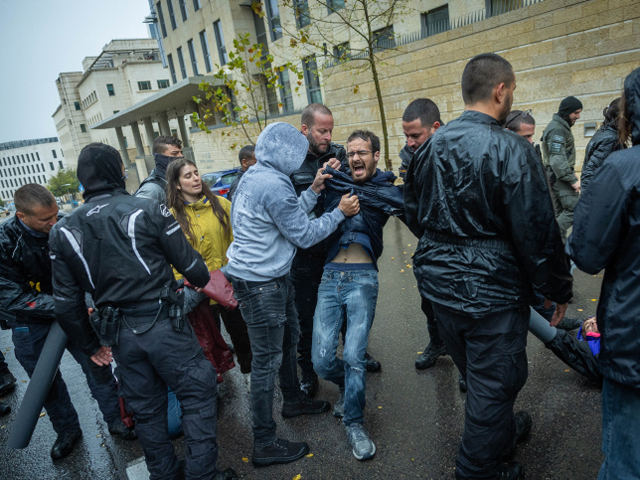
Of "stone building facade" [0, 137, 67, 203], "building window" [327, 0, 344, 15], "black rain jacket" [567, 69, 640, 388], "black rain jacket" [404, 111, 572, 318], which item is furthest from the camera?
"stone building facade" [0, 137, 67, 203]

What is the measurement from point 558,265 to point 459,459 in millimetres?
1180

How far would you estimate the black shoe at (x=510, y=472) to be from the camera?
2246 mm

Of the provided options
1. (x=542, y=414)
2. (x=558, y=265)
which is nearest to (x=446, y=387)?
(x=542, y=414)

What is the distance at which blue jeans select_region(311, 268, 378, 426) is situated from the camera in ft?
8.87

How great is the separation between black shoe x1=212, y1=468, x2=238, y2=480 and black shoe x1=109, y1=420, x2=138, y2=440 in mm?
1053

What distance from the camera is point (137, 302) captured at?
7.68 feet

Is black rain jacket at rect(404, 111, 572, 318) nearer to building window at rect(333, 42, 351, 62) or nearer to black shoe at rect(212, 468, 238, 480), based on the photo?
black shoe at rect(212, 468, 238, 480)

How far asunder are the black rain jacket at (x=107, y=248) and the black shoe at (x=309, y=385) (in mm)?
1670

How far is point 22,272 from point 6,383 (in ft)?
7.65

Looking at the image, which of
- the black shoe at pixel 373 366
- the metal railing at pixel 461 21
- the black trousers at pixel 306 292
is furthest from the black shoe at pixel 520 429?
the metal railing at pixel 461 21

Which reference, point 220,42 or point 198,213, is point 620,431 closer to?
point 198,213

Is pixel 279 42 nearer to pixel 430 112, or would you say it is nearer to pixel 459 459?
pixel 430 112

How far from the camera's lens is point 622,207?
4.83 ft

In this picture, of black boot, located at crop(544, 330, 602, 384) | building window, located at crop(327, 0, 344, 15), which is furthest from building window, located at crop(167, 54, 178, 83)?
black boot, located at crop(544, 330, 602, 384)
